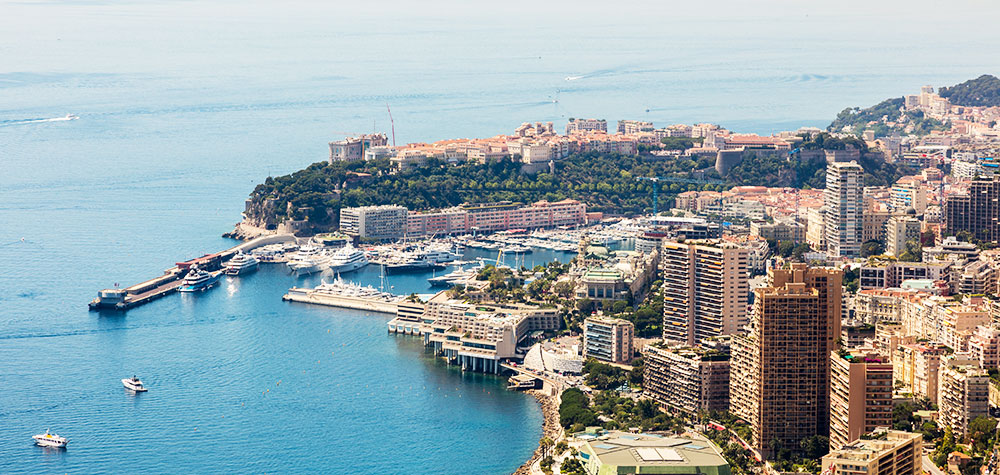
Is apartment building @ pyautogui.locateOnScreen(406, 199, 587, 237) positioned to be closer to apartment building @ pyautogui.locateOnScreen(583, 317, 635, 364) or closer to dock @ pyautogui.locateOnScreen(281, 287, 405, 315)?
dock @ pyautogui.locateOnScreen(281, 287, 405, 315)

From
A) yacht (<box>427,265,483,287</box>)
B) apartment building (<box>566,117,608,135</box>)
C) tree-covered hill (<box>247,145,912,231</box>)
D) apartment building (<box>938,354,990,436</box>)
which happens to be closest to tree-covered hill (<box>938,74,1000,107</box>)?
apartment building (<box>566,117,608,135</box>)

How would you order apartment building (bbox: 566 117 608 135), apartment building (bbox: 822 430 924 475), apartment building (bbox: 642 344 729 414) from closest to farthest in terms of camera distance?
apartment building (bbox: 822 430 924 475) < apartment building (bbox: 642 344 729 414) < apartment building (bbox: 566 117 608 135)

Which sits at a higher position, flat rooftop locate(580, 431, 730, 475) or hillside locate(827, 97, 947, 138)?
hillside locate(827, 97, 947, 138)

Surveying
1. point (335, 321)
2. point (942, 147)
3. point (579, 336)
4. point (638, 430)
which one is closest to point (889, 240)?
point (579, 336)

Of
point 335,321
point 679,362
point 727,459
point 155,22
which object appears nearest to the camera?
point 727,459

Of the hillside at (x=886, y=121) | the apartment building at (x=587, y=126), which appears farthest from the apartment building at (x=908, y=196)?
the apartment building at (x=587, y=126)

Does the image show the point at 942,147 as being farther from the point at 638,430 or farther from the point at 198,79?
the point at 198,79

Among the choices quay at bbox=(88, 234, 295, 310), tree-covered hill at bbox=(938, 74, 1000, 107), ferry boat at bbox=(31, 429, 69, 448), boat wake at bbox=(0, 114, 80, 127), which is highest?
tree-covered hill at bbox=(938, 74, 1000, 107)

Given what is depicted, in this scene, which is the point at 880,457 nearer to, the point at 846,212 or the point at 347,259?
the point at 846,212

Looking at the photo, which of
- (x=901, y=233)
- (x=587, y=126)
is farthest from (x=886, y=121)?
(x=901, y=233)
